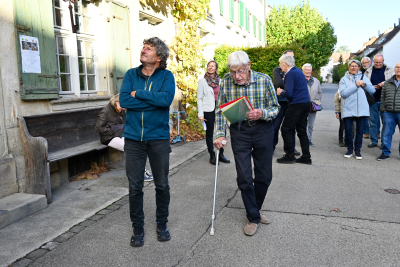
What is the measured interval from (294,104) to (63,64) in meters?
4.26

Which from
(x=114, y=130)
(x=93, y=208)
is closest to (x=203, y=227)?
(x=93, y=208)

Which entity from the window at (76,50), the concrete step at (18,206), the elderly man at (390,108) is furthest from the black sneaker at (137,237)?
the elderly man at (390,108)

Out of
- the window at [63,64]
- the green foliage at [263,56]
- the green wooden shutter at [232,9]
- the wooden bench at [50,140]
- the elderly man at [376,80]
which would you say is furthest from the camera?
the green wooden shutter at [232,9]

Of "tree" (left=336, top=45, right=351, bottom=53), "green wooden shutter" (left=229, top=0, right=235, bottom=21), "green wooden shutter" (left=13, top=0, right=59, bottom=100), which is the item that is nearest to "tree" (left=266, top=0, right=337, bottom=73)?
"green wooden shutter" (left=229, top=0, right=235, bottom=21)

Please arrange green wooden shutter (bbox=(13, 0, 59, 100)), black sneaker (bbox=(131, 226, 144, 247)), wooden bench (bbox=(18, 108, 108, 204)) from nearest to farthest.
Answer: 1. black sneaker (bbox=(131, 226, 144, 247))
2. wooden bench (bbox=(18, 108, 108, 204))
3. green wooden shutter (bbox=(13, 0, 59, 100))

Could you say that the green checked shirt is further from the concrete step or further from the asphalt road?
the concrete step

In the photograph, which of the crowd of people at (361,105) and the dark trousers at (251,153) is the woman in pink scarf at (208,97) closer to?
the crowd of people at (361,105)

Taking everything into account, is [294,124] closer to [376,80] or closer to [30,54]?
[376,80]

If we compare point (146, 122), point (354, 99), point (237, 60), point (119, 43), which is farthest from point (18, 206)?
point (354, 99)

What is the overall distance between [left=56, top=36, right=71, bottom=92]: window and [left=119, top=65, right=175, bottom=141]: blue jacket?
3207 mm

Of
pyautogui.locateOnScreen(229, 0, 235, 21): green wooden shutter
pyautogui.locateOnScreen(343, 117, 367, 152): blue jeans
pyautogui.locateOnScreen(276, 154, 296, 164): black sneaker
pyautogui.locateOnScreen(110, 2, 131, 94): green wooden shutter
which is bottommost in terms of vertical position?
pyautogui.locateOnScreen(276, 154, 296, 164): black sneaker

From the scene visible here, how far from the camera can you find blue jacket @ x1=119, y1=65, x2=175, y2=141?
3.45 meters

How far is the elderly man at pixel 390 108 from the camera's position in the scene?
7.41 meters

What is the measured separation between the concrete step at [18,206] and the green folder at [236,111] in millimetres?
2704
